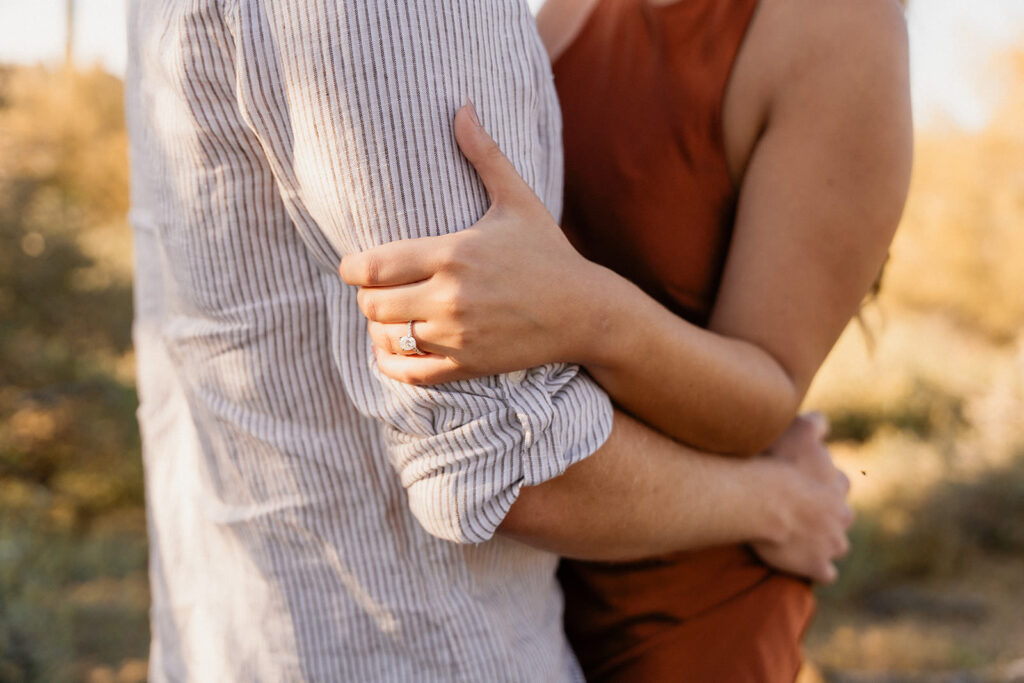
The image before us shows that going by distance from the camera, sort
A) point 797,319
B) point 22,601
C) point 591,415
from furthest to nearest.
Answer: point 22,601 < point 797,319 < point 591,415

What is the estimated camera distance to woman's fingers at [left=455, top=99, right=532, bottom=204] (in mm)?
781

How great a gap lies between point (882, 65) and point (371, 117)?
71 centimetres

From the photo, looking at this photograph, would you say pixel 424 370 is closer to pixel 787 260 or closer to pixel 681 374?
pixel 681 374

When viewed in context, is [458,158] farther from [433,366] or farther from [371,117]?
[433,366]

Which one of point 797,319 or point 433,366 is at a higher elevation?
point 433,366

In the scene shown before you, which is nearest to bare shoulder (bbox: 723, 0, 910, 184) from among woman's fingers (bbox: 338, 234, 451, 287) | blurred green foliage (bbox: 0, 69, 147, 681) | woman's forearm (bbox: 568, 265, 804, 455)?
woman's forearm (bbox: 568, 265, 804, 455)

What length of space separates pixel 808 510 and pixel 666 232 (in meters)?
0.50

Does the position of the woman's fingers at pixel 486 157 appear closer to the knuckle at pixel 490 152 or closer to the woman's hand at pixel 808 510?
the knuckle at pixel 490 152

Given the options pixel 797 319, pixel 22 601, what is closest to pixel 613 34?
pixel 797 319

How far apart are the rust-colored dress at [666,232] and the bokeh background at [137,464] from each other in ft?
2.10

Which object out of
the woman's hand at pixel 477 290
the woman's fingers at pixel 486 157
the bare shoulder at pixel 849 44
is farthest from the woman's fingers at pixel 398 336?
the bare shoulder at pixel 849 44

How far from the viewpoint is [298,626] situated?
998 millimetres

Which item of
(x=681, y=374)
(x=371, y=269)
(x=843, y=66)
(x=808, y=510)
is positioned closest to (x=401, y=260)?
(x=371, y=269)

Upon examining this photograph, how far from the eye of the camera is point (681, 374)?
38.6 inches
